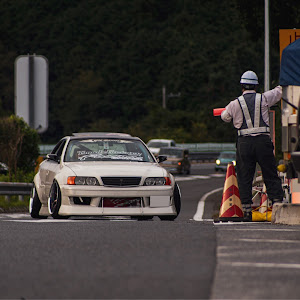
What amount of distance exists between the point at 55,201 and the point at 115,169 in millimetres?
1065

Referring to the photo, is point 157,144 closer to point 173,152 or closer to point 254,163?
point 173,152

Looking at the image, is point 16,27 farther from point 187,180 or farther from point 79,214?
point 79,214

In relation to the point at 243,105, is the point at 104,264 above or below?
below

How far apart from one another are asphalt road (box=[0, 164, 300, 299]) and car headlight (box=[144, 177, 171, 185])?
2175 millimetres

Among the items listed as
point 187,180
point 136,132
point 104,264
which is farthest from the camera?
point 136,132

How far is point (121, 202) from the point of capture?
1378 cm

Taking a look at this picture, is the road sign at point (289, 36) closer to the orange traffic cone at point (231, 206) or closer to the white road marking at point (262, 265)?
the orange traffic cone at point (231, 206)

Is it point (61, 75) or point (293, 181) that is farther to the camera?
point (61, 75)

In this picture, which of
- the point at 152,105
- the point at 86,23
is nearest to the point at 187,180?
the point at 152,105

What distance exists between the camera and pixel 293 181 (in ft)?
46.0

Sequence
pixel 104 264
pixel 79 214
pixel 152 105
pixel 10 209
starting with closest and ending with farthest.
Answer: pixel 104 264, pixel 79 214, pixel 10 209, pixel 152 105

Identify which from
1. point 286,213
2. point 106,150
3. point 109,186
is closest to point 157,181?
point 109,186

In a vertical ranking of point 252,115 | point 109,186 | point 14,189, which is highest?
point 252,115

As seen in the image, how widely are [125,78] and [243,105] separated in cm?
10655
